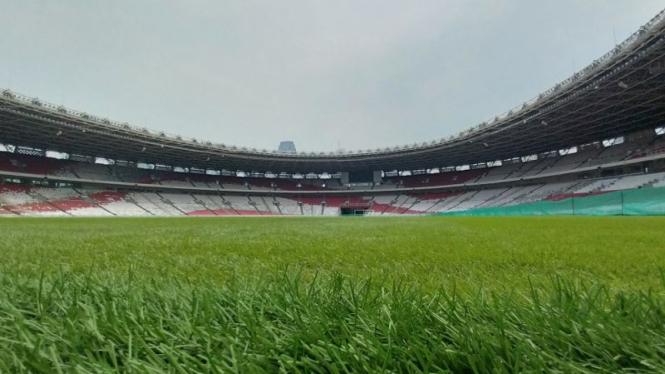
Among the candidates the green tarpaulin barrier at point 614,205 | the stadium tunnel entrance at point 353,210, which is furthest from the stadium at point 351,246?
the stadium tunnel entrance at point 353,210

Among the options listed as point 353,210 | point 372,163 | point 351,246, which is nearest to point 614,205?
point 351,246

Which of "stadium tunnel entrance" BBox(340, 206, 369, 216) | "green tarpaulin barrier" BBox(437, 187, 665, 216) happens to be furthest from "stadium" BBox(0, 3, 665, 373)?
"stadium tunnel entrance" BBox(340, 206, 369, 216)

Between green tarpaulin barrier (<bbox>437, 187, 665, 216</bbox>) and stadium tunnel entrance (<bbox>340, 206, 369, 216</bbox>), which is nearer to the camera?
green tarpaulin barrier (<bbox>437, 187, 665, 216</bbox>)

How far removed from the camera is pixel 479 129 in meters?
29.4

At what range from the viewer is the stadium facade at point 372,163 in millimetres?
22172

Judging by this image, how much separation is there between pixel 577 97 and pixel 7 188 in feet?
161

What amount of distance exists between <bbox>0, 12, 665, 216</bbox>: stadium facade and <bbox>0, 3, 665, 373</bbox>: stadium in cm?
22

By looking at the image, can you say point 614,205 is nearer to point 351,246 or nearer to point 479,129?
point 479,129

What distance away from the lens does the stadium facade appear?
22.2 metres

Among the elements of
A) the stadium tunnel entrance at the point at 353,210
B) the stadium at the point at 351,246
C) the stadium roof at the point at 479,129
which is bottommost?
the stadium tunnel entrance at the point at 353,210

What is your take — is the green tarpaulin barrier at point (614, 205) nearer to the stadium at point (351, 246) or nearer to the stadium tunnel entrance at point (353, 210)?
the stadium at point (351, 246)

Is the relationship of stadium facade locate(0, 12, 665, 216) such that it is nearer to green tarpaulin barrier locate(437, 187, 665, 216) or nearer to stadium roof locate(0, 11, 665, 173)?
stadium roof locate(0, 11, 665, 173)

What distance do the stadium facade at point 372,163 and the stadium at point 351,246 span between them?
0.22m

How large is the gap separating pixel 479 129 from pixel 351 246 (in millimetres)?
30466
